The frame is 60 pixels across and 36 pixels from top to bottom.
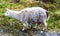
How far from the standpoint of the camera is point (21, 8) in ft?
9.59

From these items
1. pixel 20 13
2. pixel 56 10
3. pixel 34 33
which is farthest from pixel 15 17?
pixel 56 10

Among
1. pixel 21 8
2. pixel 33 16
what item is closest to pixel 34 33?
pixel 33 16

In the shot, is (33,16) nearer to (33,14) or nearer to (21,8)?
(33,14)

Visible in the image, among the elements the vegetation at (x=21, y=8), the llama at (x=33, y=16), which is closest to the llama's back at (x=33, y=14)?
the llama at (x=33, y=16)

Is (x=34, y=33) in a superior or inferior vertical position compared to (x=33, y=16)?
inferior

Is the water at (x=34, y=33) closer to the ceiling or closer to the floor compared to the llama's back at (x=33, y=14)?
closer to the floor

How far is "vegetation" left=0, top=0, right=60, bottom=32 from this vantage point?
2734mm

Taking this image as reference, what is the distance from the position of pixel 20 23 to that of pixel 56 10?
548mm

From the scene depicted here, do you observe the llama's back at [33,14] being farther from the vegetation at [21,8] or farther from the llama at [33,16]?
the vegetation at [21,8]

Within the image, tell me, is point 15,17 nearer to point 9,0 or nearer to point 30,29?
point 30,29

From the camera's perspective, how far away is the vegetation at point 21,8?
2.73 m

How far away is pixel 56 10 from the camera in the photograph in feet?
9.78

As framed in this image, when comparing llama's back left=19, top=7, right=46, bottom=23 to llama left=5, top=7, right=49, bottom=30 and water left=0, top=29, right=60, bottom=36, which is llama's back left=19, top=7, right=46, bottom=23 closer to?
llama left=5, top=7, right=49, bottom=30

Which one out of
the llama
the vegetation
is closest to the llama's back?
the llama
